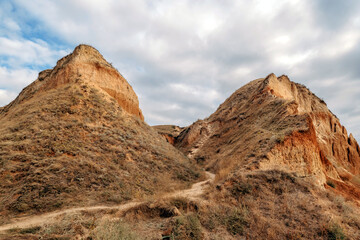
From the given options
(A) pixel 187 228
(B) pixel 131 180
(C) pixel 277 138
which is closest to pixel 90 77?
(B) pixel 131 180

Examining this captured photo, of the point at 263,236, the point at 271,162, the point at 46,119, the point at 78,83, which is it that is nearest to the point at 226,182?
the point at 263,236

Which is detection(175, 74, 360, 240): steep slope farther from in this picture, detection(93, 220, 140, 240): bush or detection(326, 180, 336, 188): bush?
detection(93, 220, 140, 240): bush

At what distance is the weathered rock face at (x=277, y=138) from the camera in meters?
11.0

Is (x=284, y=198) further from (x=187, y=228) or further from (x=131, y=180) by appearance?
(x=131, y=180)

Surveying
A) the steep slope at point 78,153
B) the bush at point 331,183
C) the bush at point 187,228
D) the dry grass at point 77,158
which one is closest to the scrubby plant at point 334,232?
the bush at point 187,228

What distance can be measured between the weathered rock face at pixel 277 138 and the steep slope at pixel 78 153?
527cm

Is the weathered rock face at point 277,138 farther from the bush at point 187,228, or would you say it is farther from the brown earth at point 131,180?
the bush at point 187,228

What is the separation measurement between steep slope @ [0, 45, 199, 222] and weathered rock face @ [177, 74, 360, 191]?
17.3ft

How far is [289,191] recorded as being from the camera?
6840 millimetres

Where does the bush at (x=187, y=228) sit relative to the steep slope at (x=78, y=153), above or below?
below

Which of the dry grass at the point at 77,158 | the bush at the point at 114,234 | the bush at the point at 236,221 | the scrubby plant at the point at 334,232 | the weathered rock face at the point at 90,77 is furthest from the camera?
the weathered rock face at the point at 90,77

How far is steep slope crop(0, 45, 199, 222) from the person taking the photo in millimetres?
8438

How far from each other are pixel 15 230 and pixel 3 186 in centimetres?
434

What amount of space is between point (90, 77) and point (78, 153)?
392 inches
